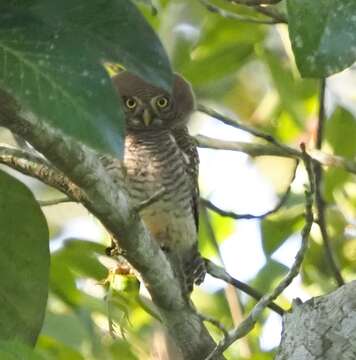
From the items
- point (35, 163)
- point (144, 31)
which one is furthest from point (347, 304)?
point (144, 31)

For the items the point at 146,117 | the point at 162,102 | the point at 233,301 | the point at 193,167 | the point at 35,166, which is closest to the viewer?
the point at 35,166

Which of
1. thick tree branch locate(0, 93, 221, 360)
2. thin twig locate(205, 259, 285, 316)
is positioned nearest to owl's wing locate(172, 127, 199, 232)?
thin twig locate(205, 259, 285, 316)

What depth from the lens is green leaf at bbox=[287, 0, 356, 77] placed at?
155 cm

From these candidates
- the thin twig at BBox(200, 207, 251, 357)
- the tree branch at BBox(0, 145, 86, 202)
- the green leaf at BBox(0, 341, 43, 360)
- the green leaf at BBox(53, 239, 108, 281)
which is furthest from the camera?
the thin twig at BBox(200, 207, 251, 357)

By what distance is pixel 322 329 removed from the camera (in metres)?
2.15

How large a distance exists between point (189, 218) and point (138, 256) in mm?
1566

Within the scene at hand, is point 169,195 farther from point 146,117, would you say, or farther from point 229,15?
point 229,15

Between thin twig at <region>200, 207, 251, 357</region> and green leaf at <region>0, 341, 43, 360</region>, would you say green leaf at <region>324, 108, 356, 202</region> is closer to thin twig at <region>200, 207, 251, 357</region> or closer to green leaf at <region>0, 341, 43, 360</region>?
thin twig at <region>200, 207, 251, 357</region>

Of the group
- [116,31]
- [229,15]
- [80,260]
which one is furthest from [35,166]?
[229,15]

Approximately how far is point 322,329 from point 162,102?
2.39m

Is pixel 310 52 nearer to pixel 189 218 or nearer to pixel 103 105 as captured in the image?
pixel 103 105

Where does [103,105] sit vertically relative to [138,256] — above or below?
below

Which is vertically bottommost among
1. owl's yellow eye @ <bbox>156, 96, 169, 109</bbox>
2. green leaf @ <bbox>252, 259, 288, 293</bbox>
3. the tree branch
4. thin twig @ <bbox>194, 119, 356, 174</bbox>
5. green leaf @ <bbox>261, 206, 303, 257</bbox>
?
the tree branch

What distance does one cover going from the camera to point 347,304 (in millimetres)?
2184
